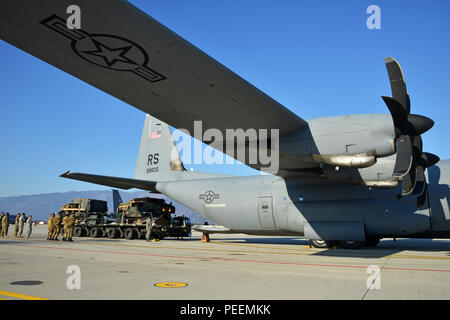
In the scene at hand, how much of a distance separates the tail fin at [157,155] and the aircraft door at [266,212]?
19.9 ft

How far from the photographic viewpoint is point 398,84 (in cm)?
913

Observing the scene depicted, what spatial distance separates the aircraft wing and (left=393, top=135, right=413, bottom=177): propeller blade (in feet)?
8.65

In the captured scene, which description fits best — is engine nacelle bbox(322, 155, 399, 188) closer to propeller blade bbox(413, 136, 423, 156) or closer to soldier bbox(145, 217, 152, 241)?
propeller blade bbox(413, 136, 423, 156)

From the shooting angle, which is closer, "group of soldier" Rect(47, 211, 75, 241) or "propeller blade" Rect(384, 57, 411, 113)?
"propeller blade" Rect(384, 57, 411, 113)

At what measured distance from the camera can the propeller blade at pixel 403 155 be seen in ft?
29.5

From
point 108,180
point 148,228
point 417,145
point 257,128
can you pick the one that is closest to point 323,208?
point 417,145

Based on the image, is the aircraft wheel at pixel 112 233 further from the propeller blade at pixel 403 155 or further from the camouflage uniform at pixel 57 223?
the propeller blade at pixel 403 155

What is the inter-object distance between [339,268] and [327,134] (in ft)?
12.0

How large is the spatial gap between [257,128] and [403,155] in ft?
13.3

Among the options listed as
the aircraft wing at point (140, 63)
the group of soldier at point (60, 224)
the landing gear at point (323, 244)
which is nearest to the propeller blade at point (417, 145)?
the aircraft wing at point (140, 63)

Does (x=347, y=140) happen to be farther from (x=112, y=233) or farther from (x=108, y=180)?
(x=112, y=233)

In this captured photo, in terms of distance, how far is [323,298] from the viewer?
15.3ft

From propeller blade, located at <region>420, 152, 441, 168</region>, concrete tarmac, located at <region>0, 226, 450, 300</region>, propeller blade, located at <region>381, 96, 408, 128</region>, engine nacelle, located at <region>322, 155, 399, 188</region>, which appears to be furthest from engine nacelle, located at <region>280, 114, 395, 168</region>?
concrete tarmac, located at <region>0, 226, 450, 300</region>

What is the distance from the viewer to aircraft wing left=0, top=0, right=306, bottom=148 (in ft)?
19.4
